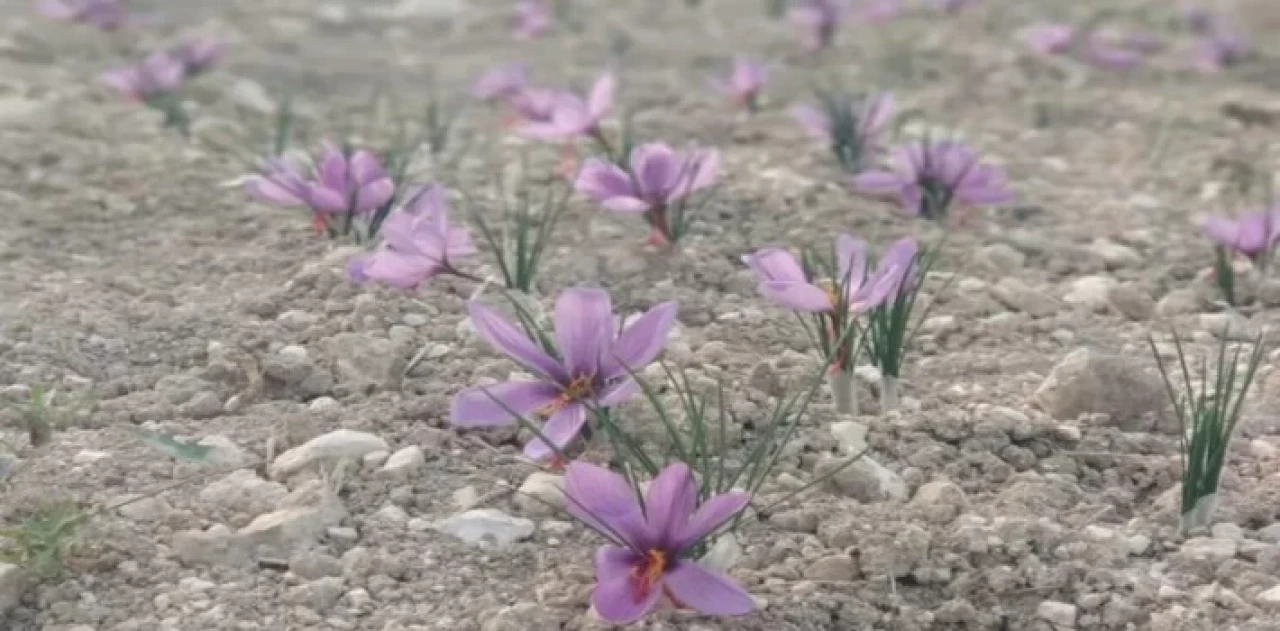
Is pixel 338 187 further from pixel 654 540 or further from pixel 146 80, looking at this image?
pixel 146 80

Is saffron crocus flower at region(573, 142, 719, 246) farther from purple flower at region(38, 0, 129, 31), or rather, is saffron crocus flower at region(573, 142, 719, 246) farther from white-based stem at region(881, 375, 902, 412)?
purple flower at region(38, 0, 129, 31)

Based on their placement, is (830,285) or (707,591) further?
(830,285)

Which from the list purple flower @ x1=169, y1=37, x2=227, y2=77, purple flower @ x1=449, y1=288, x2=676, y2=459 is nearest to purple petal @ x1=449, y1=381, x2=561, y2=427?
purple flower @ x1=449, y1=288, x2=676, y2=459

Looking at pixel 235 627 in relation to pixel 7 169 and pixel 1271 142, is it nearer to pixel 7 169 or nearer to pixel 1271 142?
pixel 7 169

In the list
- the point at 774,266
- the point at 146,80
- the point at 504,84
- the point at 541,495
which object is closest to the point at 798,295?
the point at 774,266

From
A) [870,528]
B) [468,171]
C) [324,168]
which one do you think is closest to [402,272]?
[324,168]

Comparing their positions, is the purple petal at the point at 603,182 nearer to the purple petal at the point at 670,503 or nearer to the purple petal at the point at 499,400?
the purple petal at the point at 499,400
